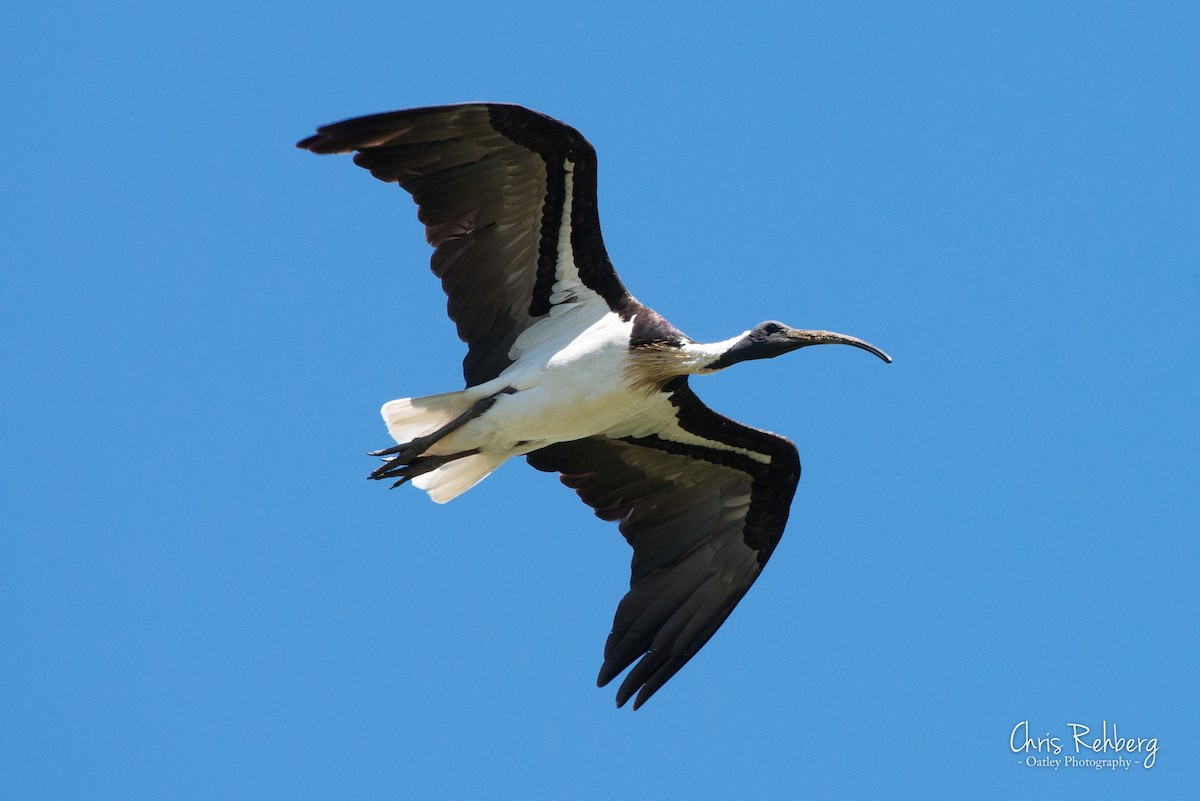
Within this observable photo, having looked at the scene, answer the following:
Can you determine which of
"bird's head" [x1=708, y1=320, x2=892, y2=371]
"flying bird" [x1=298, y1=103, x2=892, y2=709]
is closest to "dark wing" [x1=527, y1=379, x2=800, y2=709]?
"flying bird" [x1=298, y1=103, x2=892, y2=709]

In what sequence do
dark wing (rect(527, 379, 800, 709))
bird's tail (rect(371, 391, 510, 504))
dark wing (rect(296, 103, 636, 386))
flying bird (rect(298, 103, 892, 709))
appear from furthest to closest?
dark wing (rect(527, 379, 800, 709)), bird's tail (rect(371, 391, 510, 504)), flying bird (rect(298, 103, 892, 709)), dark wing (rect(296, 103, 636, 386))

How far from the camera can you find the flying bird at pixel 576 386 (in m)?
14.6

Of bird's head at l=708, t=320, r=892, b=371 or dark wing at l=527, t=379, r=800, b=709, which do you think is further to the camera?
dark wing at l=527, t=379, r=800, b=709

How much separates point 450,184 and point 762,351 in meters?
2.98

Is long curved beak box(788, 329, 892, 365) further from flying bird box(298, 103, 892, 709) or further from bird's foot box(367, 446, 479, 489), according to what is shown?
bird's foot box(367, 446, 479, 489)

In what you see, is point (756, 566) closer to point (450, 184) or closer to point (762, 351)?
point (762, 351)

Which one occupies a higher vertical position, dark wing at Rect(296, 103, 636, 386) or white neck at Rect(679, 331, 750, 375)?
dark wing at Rect(296, 103, 636, 386)

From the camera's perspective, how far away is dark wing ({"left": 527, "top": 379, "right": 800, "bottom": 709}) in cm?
1617

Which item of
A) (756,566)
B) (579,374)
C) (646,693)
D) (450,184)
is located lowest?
(646,693)

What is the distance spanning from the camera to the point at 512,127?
14.4 m

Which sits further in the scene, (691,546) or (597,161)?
(691,546)

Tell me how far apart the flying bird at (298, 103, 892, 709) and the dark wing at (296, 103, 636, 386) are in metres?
0.01

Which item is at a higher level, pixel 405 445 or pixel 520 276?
pixel 520 276

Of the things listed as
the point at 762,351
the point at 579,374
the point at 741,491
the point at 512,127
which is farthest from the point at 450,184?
Answer: the point at 741,491
